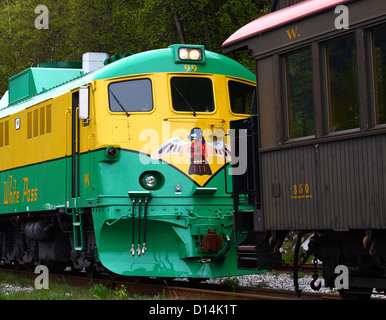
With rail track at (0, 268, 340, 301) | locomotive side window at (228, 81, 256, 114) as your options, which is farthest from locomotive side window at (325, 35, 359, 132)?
locomotive side window at (228, 81, 256, 114)

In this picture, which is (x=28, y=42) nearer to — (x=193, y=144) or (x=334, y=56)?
(x=193, y=144)

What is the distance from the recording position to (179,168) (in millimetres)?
10938

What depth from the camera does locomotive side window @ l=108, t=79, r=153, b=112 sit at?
11.1 m

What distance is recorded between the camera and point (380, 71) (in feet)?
21.3

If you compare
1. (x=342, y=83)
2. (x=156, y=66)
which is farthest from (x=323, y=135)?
(x=156, y=66)

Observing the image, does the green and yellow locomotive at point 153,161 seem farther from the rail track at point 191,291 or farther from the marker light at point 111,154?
the rail track at point 191,291

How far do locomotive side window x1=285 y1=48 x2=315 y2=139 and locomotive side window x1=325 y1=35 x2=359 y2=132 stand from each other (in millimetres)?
266

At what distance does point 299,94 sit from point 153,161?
3.87 meters

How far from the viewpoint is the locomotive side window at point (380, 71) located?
6453mm

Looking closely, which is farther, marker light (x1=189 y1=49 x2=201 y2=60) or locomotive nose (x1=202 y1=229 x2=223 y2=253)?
marker light (x1=189 y1=49 x2=201 y2=60)
